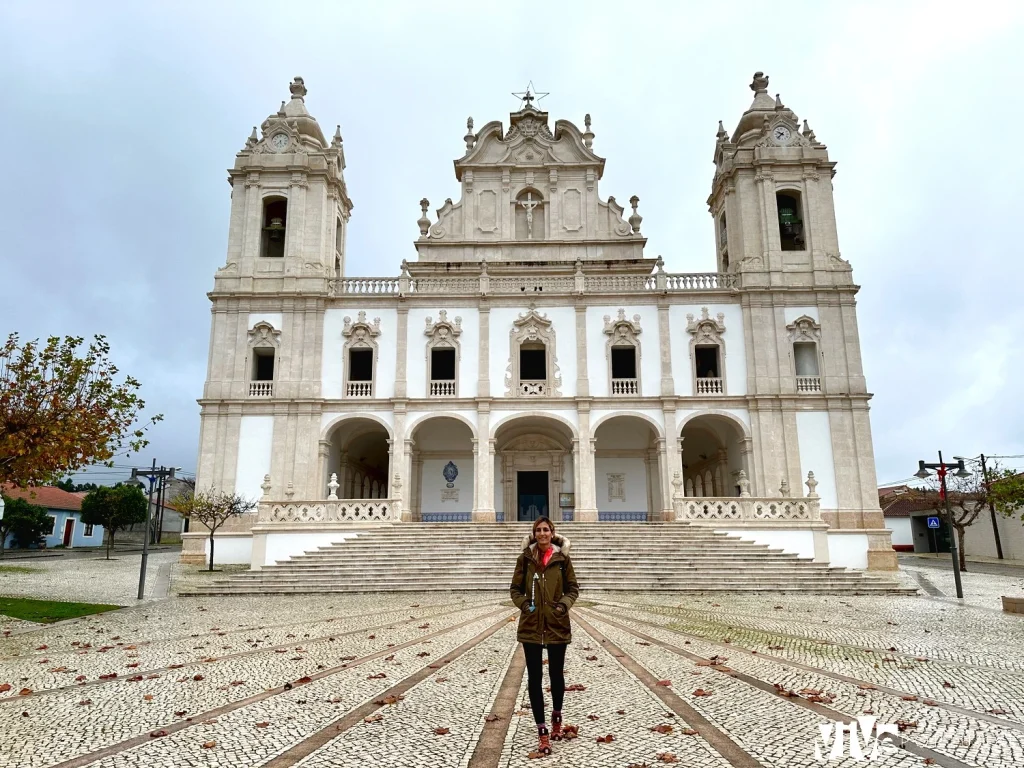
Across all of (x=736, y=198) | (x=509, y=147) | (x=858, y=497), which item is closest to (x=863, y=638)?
(x=858, y=497)

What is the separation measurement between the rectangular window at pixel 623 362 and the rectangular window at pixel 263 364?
41.8ft

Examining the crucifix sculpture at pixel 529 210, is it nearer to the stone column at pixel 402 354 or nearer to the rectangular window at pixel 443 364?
the rectangular window at pixel 443 364

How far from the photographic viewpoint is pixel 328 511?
19047 mm

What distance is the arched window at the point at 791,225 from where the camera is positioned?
26.5 meters

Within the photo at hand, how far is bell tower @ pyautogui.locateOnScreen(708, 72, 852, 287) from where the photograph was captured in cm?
2528

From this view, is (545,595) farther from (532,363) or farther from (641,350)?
(532,363)

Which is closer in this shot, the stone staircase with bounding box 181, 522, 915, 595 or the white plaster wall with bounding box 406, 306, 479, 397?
the stone staircase with bounding box 181, 522, 915, 595

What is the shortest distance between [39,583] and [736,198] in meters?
26.0

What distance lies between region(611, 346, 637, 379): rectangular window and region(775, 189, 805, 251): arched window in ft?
25.0

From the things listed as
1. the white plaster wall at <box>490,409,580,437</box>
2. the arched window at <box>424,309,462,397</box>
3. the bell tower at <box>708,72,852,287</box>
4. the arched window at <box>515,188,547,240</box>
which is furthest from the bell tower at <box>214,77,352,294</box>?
the bell tower at <box>708,72,852,287</box>

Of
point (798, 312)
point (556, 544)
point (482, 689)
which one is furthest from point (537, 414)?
point (556, 544)

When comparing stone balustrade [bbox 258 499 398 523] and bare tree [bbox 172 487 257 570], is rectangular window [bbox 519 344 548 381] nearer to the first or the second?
stone balustrade [bbox 258 499 398 523]

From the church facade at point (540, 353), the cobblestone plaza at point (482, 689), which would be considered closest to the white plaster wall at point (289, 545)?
the church facade at point (540, 353)

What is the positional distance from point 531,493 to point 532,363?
5025 millimetres
